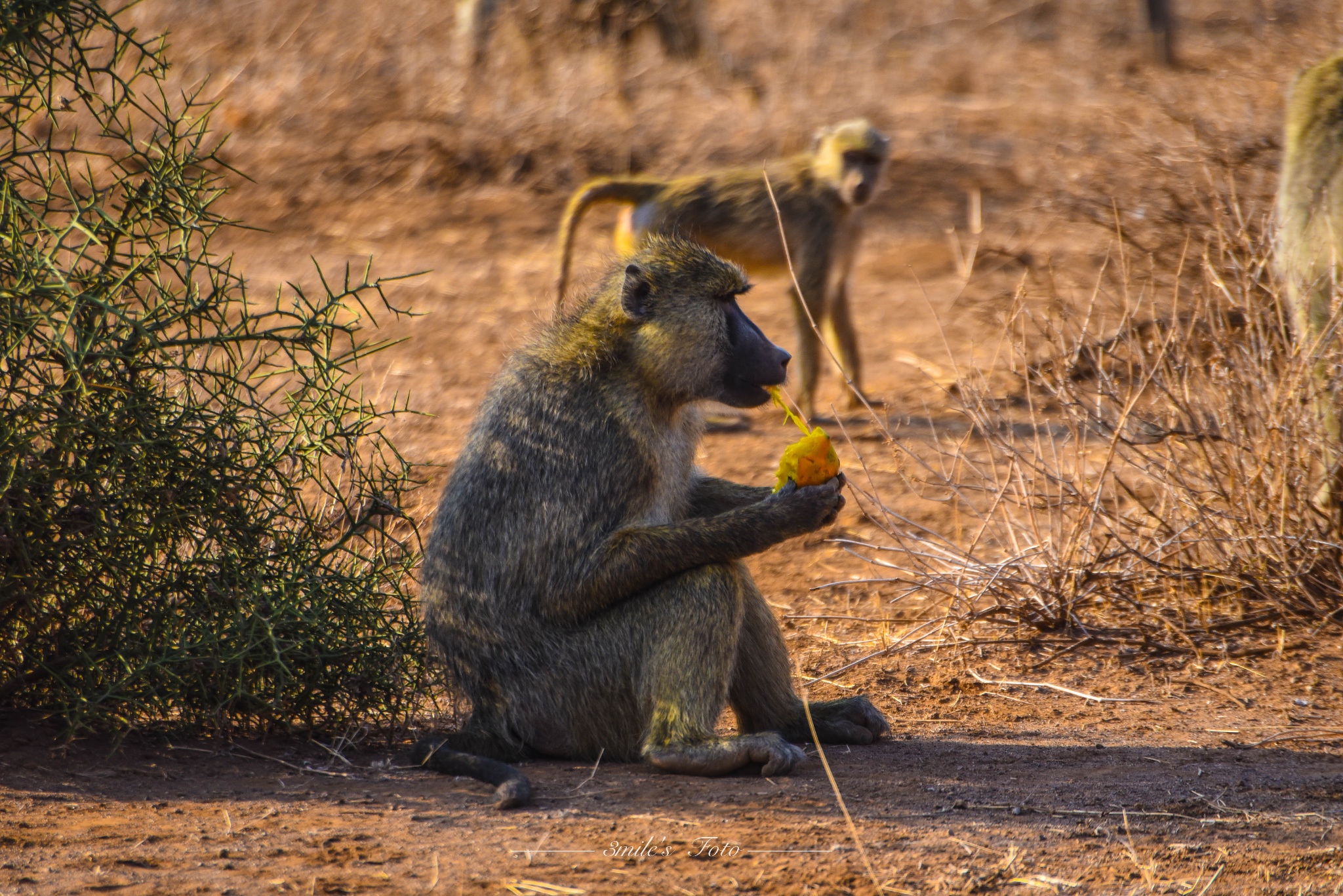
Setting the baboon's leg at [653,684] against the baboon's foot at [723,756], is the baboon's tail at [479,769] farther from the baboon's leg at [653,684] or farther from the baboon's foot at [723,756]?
the baboon's foot at [723,756]

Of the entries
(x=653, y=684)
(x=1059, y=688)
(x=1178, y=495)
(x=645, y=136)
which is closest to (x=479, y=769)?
(x=653, y=684)

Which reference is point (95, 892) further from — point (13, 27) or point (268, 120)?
point (268, 120)

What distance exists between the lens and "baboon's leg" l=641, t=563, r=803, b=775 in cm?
331

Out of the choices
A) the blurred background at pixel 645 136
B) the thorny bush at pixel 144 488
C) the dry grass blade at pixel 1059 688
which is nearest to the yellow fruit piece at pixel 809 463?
the thorny bush at pixel 144 488

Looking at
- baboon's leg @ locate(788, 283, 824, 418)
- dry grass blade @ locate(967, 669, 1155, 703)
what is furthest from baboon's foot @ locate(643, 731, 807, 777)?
baboon's leg @ locate(788, 283, 824, 418)

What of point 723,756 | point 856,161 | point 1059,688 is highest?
point 856,161

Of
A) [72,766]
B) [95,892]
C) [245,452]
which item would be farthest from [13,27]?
[95,892]

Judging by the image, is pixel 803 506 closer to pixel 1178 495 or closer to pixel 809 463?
pixel 809 463

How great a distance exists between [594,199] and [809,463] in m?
4.58

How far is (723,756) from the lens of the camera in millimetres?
3301

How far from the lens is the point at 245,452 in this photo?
3639 mm

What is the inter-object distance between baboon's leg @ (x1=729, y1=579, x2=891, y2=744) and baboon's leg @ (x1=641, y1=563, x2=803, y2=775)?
26 cm

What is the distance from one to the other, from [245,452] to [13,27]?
1141 mm

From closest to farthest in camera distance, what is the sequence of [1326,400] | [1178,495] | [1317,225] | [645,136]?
[1326,400] < [1178,495] < [1317,225] < [645,136]
